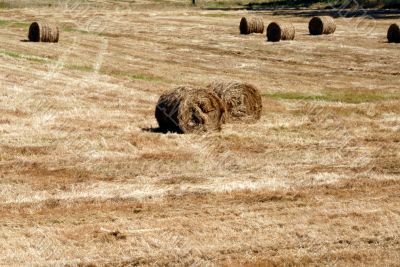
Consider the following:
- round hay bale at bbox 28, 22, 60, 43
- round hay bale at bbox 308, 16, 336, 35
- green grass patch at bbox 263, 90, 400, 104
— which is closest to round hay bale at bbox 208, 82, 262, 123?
green grass patch at bbox 263, 90, 400, 104

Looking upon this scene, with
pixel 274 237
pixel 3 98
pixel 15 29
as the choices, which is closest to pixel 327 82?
pixel 3 98

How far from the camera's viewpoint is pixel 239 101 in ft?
62.5

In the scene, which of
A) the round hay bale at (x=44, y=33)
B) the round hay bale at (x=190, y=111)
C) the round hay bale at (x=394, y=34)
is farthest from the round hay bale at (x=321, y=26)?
the round hay bale at (x=190, y=111)

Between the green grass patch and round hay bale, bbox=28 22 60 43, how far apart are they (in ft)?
55.9

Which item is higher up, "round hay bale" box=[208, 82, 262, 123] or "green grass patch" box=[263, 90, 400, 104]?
"round hay bale" box=[208, 82, 262, 123]

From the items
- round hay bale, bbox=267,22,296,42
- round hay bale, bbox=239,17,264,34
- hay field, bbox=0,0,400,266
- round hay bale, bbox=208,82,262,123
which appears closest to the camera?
hay field, bbox=0,0,400,266

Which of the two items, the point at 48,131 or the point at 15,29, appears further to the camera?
the point at 15,29

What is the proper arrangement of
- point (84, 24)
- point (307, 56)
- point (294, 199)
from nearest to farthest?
point (294, 199) → point (307, 56) → point (84, 24)

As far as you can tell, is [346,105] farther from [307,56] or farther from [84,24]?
[84,24]

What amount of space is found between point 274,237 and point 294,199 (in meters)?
1.93

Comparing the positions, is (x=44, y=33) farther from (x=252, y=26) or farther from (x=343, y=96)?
(x=343, y=96)

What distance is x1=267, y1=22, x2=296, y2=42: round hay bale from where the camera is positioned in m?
40.4

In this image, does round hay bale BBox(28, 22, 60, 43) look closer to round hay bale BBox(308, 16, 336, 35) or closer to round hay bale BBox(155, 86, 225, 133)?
round hay bale BBox(308, 16, 336, 35)

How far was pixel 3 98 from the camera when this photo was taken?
71.7 feet
